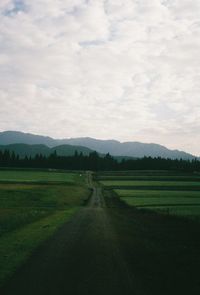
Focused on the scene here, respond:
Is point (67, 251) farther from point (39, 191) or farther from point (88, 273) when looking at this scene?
point (39, 191)

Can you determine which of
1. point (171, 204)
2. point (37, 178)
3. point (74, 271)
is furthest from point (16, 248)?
point (37, 178)

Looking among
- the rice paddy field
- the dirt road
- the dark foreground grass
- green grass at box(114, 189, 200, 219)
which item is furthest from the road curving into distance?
green grass at box(114, 189, 200, 219)

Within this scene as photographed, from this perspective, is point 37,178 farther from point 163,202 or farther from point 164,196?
point 163,202

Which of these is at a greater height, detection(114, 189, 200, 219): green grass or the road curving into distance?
the road curving into distance

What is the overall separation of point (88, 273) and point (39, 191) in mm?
84549

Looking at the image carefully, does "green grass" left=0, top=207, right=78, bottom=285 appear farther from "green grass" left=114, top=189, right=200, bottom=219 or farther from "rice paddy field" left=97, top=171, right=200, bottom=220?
"green grass" left=114, top=189, right=200, bottom=219

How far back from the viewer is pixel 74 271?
53.9ft

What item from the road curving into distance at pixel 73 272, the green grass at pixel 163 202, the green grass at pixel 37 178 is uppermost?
the green grass at pixel 37 178

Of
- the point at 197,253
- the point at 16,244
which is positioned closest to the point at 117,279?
the point at 197,253

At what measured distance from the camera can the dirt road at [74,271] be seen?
13.3 metres

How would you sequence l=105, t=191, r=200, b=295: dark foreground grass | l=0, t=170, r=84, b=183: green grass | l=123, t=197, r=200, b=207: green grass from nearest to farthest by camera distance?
l=105, t=191, r=200, b=295: dark foreground grass → l=123, t=197, r=200, b=207: green grass → l=0, t=170, r=84, b=183: green grass

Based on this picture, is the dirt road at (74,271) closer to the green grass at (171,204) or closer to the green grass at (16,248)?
the green grass at (16,248)

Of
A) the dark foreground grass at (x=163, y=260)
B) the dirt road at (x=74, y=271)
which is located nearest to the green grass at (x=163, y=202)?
the dark foreground grass at (x=163, y=260)

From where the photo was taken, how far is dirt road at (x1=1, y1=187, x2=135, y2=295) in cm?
1334
